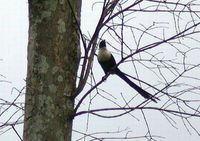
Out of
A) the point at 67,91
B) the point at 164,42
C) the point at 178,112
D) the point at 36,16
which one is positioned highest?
the point at 36,16

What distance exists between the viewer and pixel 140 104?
202cm

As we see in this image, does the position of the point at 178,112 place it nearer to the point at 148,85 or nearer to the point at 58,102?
the point at 148,85

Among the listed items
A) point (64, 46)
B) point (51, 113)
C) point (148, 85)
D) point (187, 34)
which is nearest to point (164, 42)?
point (187, 34)

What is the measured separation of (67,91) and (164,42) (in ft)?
1.84

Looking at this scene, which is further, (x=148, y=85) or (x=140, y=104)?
(x=148, y=85)

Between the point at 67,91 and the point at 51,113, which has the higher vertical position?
the point at 67,91

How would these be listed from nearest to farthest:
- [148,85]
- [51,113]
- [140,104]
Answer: [51,113]
[140,104]
[148,85]

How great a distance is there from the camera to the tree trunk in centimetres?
189

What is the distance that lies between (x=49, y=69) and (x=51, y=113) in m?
0.23

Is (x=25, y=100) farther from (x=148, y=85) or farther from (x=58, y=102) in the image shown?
(x=148, y=85)

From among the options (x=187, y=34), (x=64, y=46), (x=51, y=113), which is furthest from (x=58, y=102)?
(x=187, y=34)

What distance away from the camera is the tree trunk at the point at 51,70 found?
6.21 ft

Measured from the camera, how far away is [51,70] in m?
1.97

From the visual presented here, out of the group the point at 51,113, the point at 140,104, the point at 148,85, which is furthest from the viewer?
the point at 148,85
